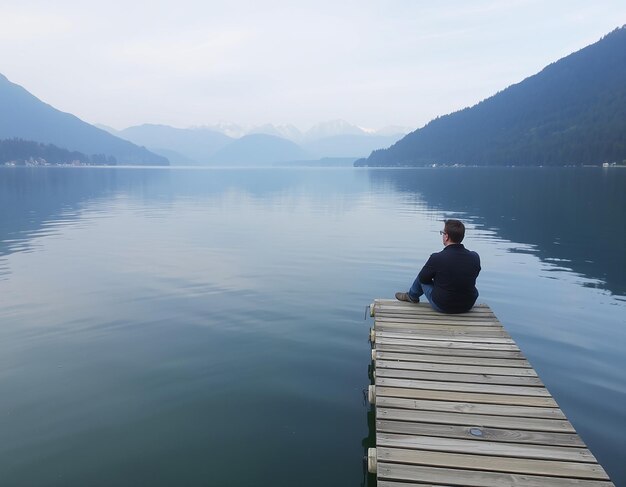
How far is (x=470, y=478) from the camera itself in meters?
5.05

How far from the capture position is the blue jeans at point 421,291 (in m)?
10.9

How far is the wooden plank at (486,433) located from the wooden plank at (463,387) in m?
1.06

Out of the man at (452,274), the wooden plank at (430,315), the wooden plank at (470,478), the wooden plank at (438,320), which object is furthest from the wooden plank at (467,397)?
the wooden plank at (430,315)

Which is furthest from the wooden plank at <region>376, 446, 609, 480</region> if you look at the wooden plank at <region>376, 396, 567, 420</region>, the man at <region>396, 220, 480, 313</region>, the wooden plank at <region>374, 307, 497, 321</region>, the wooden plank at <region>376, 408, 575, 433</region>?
the wooden plank at <region>374, 307, 497, 321</region>

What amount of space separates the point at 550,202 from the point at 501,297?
3712 cm

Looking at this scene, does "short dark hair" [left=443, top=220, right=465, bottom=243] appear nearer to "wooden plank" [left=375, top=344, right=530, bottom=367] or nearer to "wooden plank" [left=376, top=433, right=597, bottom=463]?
"wooden plank" [left=375, top=344, right=530, bottom=367]

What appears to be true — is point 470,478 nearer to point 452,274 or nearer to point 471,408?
point 471,408

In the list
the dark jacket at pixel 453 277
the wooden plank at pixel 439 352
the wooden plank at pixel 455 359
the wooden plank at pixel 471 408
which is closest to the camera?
the wooden plank at pixel 471 408

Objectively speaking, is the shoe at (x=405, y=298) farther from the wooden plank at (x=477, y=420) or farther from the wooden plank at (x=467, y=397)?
the wooden plank at (x=477, y=420)

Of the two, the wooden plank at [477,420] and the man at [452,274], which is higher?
the man at [452,274]

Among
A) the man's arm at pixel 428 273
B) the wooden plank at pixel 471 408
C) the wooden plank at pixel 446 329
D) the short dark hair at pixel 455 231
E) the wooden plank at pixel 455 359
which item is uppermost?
the short dark hair at pixel 455 231

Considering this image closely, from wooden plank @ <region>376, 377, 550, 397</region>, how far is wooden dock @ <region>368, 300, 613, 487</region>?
2 centimetres

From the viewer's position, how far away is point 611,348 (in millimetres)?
11586

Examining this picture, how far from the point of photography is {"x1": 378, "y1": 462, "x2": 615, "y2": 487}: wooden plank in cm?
496
